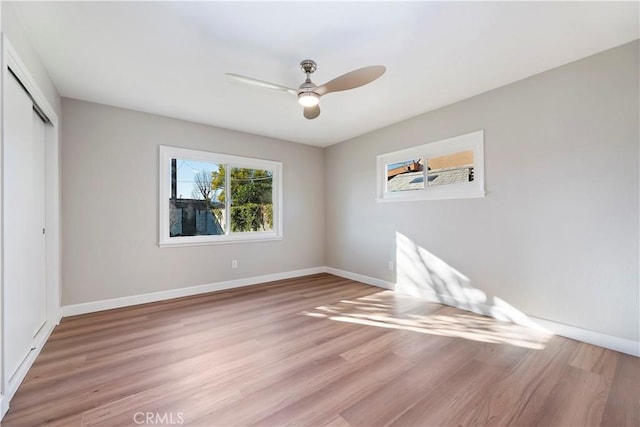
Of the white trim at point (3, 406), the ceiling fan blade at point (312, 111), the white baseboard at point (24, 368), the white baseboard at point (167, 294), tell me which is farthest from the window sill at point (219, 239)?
the ceiling fan blade at point (312, 111)

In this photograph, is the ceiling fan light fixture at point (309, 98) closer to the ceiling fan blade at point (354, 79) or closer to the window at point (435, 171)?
the ceiling fan blade at point (354, 79)

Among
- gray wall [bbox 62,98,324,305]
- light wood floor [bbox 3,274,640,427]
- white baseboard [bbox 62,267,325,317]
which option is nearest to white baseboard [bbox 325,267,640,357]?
light wood floor [bbox 3,274,640,427]

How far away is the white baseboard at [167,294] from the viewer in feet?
10.2

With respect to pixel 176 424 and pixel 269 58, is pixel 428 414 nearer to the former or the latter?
pixel 176 424

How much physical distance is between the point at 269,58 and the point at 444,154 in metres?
2.39

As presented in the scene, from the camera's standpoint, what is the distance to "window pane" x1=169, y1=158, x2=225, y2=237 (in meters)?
3.81

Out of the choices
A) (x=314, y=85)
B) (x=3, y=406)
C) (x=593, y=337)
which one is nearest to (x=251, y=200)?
(x=314, y=85)

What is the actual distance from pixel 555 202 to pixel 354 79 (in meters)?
2.18

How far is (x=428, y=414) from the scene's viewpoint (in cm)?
154

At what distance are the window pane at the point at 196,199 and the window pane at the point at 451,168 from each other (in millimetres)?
3054

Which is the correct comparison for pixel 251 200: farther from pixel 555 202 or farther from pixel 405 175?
pixel 555 202

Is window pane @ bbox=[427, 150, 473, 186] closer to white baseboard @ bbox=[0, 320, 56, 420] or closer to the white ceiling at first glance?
the white ceiling

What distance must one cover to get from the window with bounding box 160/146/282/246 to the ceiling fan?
2109 mm

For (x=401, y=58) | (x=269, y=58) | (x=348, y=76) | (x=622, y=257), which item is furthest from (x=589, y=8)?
(x=269, y=58)
